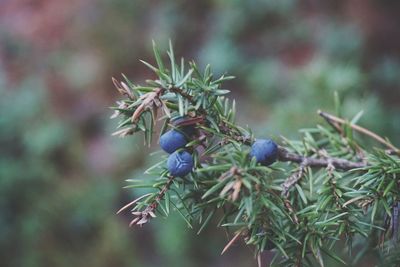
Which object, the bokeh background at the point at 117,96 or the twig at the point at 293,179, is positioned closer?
the twig at the point at 293,179

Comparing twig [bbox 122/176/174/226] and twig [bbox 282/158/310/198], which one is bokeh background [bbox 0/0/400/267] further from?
twig [bbox 122/176/174/226]

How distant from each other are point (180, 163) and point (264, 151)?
0.11 m

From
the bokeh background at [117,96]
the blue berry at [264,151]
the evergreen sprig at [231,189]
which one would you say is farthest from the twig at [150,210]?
the bokeh background at [117,96]

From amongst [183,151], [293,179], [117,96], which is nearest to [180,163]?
[183,151]

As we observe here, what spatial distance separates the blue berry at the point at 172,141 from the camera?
0.62 metres

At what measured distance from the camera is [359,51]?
8.21 ft

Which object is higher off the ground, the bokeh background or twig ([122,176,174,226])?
the bokeh background

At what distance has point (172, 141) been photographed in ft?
2.03

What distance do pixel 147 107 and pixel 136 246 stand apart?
6.77 feet

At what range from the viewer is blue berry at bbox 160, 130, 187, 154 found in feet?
2.02

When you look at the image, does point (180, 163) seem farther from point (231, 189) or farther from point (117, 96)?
point (117, 96)

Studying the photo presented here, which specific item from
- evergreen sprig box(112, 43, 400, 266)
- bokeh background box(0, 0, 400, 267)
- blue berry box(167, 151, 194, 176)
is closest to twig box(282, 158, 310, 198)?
evergreen sprig box(112, 43, 400, 266)

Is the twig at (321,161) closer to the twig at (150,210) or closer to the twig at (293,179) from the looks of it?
the twig at (293,179)

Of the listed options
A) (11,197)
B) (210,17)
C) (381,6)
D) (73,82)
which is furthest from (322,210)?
(73,82)
